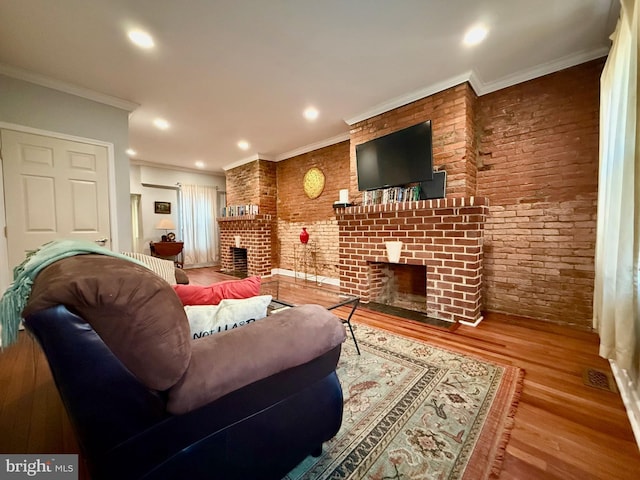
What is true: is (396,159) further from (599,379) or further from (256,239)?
(256,239)

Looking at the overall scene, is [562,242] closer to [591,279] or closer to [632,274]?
[591,279]

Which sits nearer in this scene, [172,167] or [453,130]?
[453,130]

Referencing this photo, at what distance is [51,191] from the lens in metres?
2.56

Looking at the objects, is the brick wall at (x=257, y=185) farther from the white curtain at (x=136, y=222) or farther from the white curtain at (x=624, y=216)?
the white curtain at (x=624, y=216)

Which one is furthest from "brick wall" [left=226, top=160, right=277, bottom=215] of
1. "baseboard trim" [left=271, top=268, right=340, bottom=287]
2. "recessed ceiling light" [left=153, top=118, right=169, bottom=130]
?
"recessed ceiling light" [left=153, top=118, right=169, bottom=130]

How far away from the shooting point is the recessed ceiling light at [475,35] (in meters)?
1.94

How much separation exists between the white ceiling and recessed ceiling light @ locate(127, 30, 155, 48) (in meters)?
0.05

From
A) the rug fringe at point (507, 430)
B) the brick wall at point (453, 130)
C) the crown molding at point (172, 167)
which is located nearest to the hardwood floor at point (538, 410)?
the rug fringe at point (507, 430)

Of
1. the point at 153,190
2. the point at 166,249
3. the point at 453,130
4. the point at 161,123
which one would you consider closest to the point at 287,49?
the point at 453,130

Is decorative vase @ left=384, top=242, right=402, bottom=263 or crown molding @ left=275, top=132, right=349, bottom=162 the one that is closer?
decorative vase @ left=384, top=242, right=402, bottom=263

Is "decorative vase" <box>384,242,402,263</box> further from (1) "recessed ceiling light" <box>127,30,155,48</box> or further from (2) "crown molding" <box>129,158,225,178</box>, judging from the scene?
(2) "crown molding" <box>129,158,225,178</box>

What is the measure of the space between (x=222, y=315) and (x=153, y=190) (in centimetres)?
632

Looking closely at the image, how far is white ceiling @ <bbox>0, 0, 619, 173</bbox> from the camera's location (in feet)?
5.75

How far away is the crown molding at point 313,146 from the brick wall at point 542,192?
2003mm
